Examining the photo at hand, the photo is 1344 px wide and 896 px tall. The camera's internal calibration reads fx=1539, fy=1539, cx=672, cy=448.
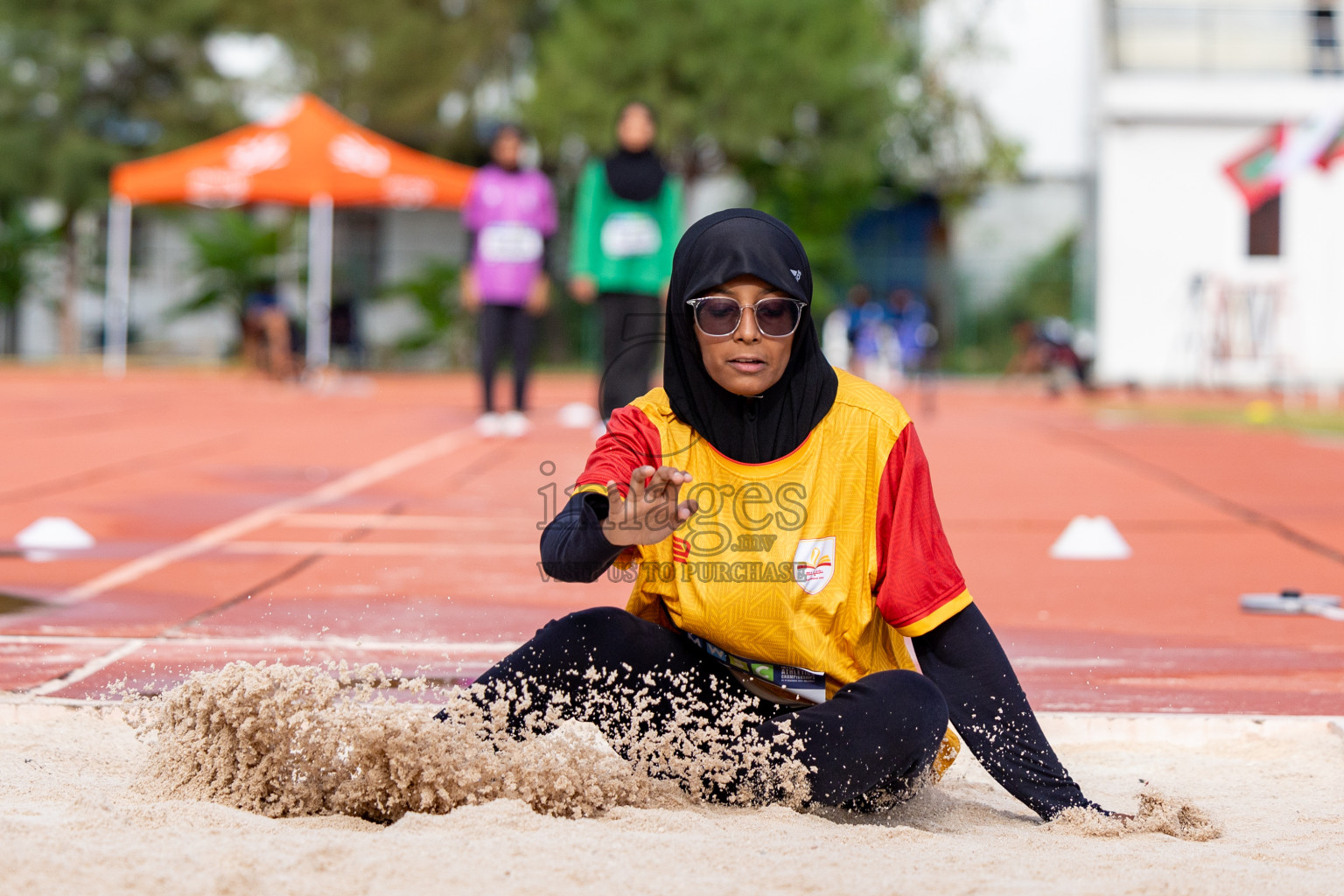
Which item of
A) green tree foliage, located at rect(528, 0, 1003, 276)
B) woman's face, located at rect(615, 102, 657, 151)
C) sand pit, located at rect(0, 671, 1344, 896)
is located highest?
green tree foliage, located at rect(528, 0, 1003, 276)

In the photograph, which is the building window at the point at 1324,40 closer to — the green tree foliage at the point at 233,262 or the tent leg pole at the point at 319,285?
the tent leg pole at the point at 319,285

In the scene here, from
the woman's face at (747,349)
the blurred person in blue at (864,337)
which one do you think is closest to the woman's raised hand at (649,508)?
the woman's face at (747,349)

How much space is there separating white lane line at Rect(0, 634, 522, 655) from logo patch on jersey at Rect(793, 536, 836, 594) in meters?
1.52

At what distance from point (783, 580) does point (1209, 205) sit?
21.3m

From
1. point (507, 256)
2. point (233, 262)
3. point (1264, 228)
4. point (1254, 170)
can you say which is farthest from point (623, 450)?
point (233, 262)

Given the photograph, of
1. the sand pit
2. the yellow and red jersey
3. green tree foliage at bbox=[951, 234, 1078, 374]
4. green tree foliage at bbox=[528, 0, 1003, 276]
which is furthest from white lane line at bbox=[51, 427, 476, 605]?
green tree foliage at bbox=[951, 234, 1078, 374]

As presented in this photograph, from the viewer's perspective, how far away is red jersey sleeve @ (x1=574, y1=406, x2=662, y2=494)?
2726 mm

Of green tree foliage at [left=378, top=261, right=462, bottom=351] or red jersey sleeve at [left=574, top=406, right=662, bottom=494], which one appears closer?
red jersey sleeve at [left=574, top=406, right=662, bottom=494]

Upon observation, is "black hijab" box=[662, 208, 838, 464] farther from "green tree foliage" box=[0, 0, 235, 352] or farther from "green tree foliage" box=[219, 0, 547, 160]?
"green tree foliage" box=[0, 0, 235, 352]

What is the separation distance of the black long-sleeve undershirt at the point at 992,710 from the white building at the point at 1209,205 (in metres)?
20.0

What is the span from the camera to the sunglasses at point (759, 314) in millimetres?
2762

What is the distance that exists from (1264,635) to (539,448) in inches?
233

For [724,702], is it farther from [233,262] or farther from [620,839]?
[233,262]

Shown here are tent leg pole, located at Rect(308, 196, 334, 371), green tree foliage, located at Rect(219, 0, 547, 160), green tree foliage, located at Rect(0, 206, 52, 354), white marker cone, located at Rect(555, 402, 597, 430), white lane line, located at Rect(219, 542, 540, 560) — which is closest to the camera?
white lane line, located at Rect(219, 542, 540, 560)
